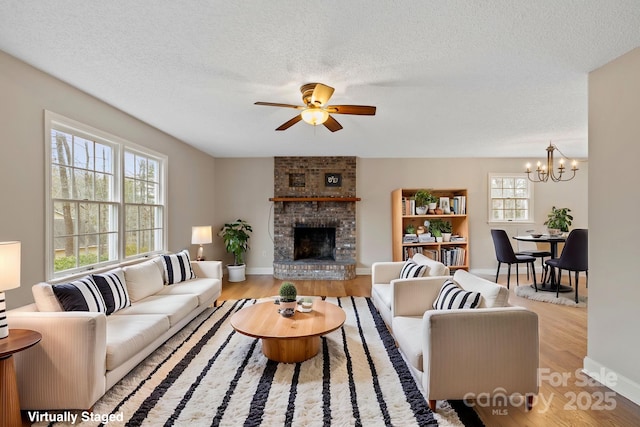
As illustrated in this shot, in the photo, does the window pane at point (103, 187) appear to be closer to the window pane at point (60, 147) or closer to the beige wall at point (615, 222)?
the window pane at point (60, 147)

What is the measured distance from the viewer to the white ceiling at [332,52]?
Result: 5.51ft

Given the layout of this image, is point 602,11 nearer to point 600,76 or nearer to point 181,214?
point 600,76

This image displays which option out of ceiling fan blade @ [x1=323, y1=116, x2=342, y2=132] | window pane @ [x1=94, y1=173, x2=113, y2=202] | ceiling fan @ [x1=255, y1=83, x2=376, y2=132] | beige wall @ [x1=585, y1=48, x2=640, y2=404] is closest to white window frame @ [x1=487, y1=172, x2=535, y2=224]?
beige wall @ [x1=585, y1=48, x2=640, y2=404]

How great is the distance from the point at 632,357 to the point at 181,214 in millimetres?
5238

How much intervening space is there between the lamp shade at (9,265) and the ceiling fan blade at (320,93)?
2185mm

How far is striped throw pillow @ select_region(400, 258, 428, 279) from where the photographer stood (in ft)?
10.3

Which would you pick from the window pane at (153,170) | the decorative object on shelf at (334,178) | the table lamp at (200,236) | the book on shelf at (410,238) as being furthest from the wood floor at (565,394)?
the window pane at (153,170)

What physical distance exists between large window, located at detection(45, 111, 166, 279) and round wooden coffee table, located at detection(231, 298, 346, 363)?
1.68m

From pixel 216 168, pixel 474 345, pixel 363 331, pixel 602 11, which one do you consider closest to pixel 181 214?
pixel 216 168

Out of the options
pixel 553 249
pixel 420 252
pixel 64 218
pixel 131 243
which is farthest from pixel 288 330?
pixel 553 249

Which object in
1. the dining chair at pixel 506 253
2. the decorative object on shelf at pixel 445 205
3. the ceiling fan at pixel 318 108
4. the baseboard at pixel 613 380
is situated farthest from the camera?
the decorative object on shelf at pixel 445 205

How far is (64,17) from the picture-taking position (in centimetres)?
174

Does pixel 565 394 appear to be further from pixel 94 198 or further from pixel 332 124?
pixel 94 198

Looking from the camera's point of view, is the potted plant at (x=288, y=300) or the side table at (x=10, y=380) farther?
the potted plant at (x=288, y=300)
